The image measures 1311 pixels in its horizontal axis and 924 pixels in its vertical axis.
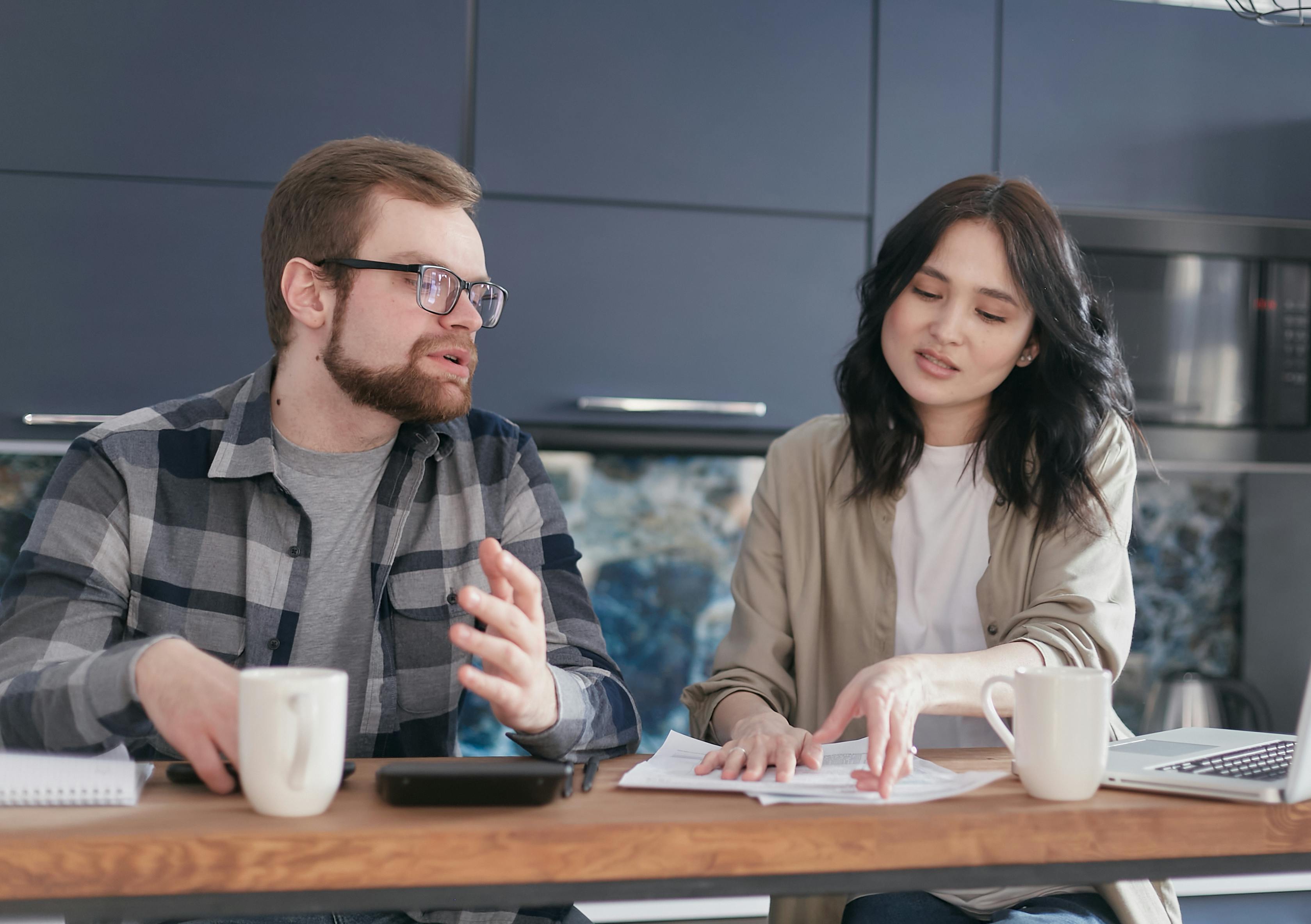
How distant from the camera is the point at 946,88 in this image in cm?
224

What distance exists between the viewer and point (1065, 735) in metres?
0.87

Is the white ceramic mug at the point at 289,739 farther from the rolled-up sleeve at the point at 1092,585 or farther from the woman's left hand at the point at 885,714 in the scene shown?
the rolled-up sleeve at the point at 1092,585

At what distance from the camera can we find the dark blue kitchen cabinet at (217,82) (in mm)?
1954

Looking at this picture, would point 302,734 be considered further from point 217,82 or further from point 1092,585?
point 217,82

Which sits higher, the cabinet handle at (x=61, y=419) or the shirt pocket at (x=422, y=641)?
the cabinet handle at (x=61, y=419)

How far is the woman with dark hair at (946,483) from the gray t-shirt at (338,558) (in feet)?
1.40

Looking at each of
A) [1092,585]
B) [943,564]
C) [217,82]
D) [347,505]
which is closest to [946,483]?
[943,564]

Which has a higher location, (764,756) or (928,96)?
(928,96)

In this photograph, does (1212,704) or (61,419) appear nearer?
(61,419)

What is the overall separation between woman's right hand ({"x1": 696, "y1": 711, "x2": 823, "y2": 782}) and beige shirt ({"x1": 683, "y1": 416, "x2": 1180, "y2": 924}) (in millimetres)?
352

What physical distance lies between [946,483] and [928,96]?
1.02m

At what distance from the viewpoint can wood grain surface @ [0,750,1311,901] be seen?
71cm

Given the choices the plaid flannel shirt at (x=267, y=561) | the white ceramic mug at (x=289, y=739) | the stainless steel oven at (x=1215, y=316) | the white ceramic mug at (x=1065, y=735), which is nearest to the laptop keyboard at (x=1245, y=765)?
the white ceramic mug at (x=1065, y=735)

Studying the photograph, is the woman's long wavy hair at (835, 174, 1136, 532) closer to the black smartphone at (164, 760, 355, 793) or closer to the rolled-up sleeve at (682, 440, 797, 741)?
the rolled-up sleeve at (682, 440, 797, 741)
